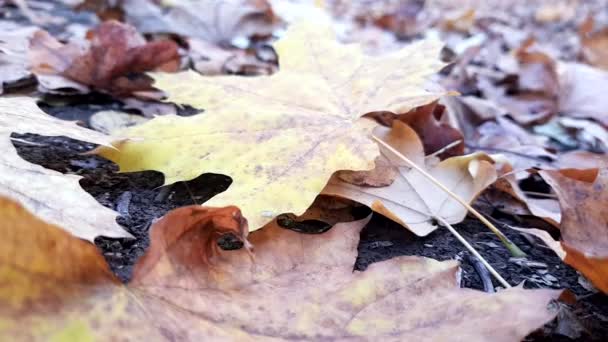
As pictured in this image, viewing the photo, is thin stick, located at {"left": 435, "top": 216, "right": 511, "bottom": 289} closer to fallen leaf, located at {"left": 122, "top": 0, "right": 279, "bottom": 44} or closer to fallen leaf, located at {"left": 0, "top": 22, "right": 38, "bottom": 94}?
fallen leaf, located at {"left": 0, "top": 22, "right": 38, "bottom": 94}

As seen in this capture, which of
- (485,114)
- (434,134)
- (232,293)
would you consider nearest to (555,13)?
(485,114)

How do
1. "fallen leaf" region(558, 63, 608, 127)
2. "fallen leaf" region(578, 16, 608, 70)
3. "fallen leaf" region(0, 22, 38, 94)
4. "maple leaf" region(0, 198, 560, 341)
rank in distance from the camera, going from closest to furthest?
"maple leaf" region(0, 198, 560, 341), "fallen leaf" region(0, 22, 38, 94), "fallen leaf" region(558, 63, 608, 127), "fallen leaf" region(578, 16, 608, 70)

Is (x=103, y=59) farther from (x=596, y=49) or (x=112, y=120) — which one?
(x=596, y=49)

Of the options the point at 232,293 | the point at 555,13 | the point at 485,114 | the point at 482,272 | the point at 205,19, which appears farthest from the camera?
the point at 555,13

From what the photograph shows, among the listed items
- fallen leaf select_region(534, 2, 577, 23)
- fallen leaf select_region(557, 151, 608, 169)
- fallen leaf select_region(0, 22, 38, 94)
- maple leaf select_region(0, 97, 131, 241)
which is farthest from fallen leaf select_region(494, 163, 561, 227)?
fallen leaf select_region(534, 2, 577, 23)

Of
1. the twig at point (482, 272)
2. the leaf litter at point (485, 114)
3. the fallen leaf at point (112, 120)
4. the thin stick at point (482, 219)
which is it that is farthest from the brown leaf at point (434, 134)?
the fallen leaf at point (112, 120)

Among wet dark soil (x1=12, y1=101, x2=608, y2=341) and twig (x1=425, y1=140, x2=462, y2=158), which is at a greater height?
twig (x1=425, y1=140, x2=462, y2=158)

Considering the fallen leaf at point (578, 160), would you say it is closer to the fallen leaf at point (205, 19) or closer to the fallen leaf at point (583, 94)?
the fallen leaf at point (583, 94)
